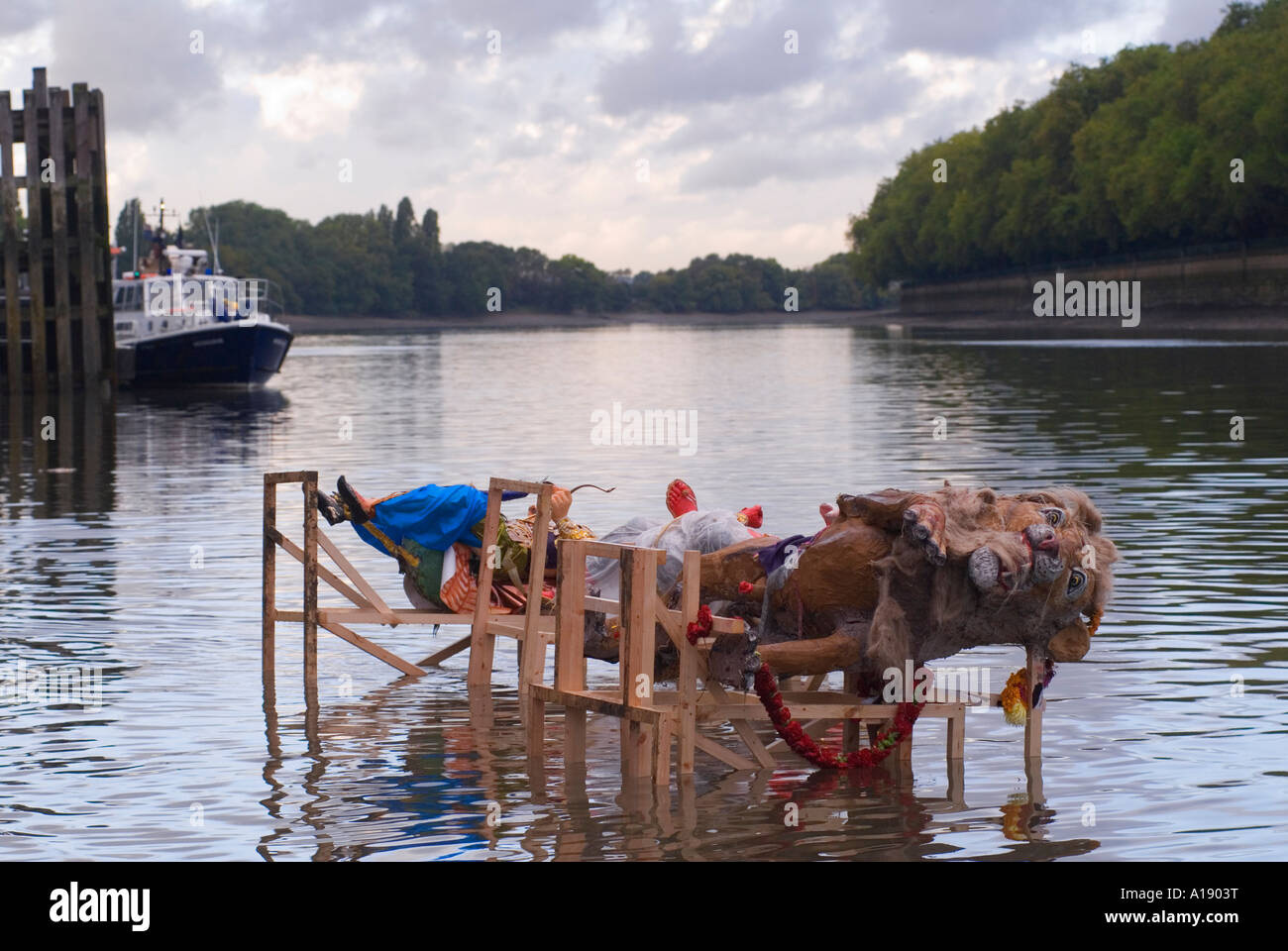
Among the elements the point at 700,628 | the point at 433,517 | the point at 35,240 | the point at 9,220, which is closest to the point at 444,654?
the point at 433,517

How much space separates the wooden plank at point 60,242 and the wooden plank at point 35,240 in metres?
0.35

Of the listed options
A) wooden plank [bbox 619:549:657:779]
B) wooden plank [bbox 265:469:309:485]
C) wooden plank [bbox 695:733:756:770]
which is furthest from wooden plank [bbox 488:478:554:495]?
wooden plank [bbox 695:733:756:770]

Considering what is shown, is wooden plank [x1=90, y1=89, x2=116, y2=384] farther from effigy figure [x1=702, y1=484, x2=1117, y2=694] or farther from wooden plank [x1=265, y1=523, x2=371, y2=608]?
effigy figure [x1=702, y1=484, x2=1117, y2=694]

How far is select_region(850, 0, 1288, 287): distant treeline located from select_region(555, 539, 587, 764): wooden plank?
192 ft

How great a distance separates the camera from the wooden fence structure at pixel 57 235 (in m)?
47.4

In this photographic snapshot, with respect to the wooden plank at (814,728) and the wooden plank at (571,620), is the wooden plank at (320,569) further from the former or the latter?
the wooden plank at (814,728)

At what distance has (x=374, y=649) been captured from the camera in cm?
1239

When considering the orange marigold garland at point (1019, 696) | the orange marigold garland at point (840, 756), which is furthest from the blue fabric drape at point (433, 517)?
the orange marigold garland at point (1019, 696)

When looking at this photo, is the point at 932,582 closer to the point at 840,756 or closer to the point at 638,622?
the point at 840,756

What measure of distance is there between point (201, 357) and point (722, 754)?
153 feet
